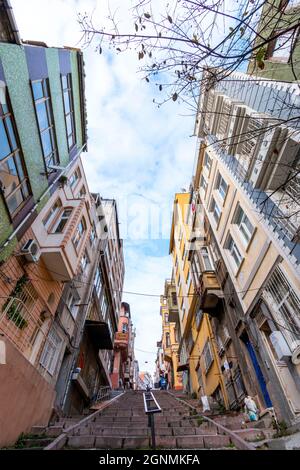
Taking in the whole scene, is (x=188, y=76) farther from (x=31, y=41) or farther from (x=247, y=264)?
(x=31, y=41)

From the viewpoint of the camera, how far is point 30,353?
866cm

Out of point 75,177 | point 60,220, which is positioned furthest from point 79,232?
point 75,177

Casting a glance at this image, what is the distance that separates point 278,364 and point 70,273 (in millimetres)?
8998

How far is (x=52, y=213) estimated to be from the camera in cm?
1178

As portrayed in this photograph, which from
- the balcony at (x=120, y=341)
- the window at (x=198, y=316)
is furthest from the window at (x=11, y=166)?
the balcony at (x=120, y=341)

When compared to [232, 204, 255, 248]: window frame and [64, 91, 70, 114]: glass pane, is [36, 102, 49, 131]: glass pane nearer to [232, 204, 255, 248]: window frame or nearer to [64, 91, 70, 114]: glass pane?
[64, 91, 70, 114]: glass pane

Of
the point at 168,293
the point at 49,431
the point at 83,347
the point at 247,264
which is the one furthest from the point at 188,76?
the point at 168,293

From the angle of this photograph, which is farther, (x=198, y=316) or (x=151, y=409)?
(x=198, y=316)

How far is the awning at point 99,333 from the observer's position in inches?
617

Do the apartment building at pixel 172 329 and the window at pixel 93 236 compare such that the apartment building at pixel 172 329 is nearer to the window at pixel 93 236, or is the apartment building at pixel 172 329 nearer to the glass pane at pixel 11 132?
the window at pixel 93 236

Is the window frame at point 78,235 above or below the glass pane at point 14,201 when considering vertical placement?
above

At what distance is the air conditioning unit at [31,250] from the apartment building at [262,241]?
293 inches

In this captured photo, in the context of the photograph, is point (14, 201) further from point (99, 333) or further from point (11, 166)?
point (99, 333)

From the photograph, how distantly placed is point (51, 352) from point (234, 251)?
10.4 metres
